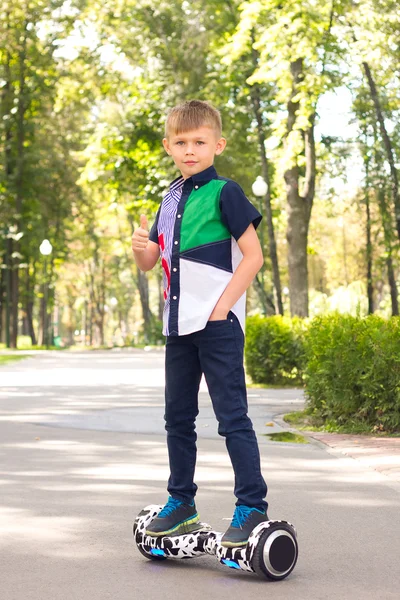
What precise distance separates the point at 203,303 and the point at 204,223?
→ 0.35 m

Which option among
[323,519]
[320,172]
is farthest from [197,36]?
[323,519]

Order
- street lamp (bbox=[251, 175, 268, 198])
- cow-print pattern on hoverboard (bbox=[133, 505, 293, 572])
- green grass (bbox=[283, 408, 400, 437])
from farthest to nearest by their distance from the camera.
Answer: street lamp (bbox=[251, 175, 268, 198])
green grass (bbox=[283, 408, 400, 437])
cow-print pattern on hoverboard (bbox=[133, 505, 293, 572])

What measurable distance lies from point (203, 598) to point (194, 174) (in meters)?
1.77

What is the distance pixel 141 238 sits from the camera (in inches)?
184

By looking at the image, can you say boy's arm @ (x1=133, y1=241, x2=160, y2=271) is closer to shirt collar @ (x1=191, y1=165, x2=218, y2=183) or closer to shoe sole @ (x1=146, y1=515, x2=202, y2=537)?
shirt collar @ (x1=191, y1=165, x2=218, y2=183)

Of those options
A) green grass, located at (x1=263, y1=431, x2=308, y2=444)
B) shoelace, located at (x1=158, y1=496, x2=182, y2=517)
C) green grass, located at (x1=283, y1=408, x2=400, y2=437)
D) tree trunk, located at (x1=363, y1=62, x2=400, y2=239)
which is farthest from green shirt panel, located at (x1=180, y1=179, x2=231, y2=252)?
tree trunk, located at (x1=363, y1=62, x2=400, y2=239)

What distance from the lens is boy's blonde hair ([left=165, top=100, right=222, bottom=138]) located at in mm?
4641

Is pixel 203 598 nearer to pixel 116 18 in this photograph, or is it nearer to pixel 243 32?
pixel 243 32

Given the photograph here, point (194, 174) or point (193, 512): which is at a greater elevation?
point (194, 174)

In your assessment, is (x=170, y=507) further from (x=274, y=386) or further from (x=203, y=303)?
(x=274, y=386)

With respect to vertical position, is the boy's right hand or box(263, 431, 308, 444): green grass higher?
the boy's right hand

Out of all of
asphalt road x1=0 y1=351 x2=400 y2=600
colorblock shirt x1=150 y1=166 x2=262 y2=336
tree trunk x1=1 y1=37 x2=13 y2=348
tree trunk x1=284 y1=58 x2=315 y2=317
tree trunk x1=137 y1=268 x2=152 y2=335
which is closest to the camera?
asphalt road x1=0 y1=351 x2=400 y2=600

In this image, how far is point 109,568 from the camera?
4445mm

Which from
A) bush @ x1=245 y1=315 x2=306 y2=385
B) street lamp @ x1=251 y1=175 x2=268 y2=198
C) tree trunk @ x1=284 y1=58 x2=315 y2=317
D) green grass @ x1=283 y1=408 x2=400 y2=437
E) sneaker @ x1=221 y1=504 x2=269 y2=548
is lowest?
sneaker @ x1=221 y1=504 x2=269 y2=548
